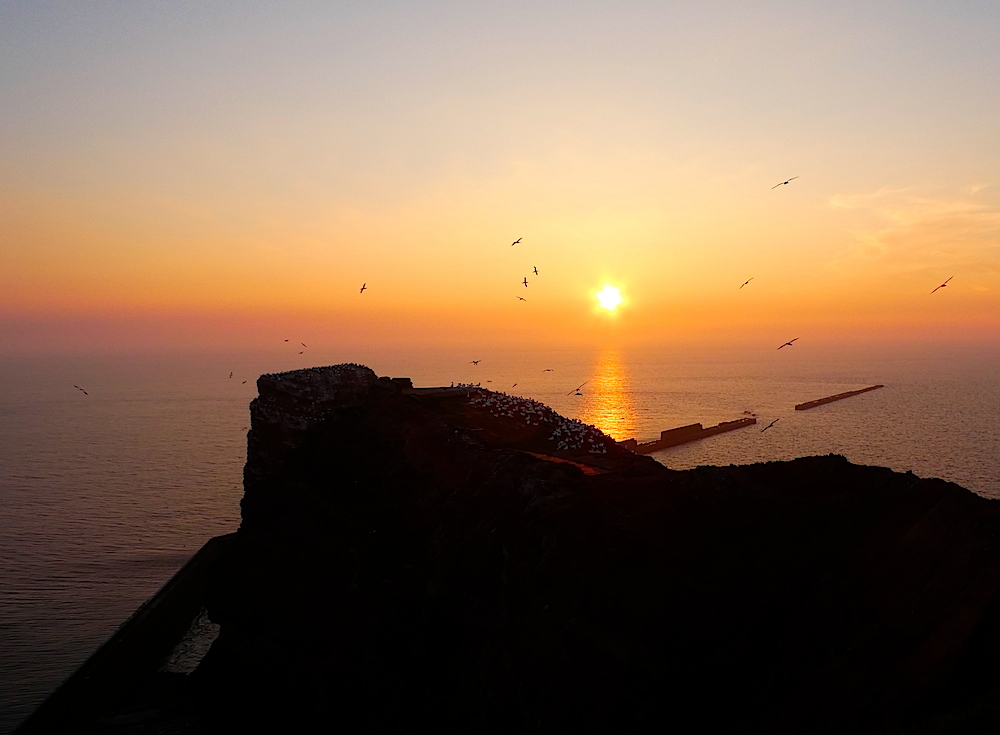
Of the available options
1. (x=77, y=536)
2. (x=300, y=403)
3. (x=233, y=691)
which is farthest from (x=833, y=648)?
(x=77, y=536)

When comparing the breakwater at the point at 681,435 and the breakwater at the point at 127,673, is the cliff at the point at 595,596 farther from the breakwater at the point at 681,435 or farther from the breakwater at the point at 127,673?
the breakwater at the point at 681,435

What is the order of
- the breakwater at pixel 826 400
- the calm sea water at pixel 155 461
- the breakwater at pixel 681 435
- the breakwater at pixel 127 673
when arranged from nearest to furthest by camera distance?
the breakwater at pixel 127 673 → the calm sea water at pixel 155 461 → the breakwater at pixel 681 435 → the breakwater at pixel 826 400

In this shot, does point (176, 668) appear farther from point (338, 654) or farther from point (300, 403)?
point (338, 654)

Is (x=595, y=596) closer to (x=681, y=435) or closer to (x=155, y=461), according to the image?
(x=681, y=435)

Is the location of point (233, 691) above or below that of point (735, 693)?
below

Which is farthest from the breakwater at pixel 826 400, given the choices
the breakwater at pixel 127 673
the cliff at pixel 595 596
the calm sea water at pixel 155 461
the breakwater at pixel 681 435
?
the cliff at pixel 595 596

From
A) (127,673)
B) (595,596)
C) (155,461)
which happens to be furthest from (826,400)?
(595,596)
